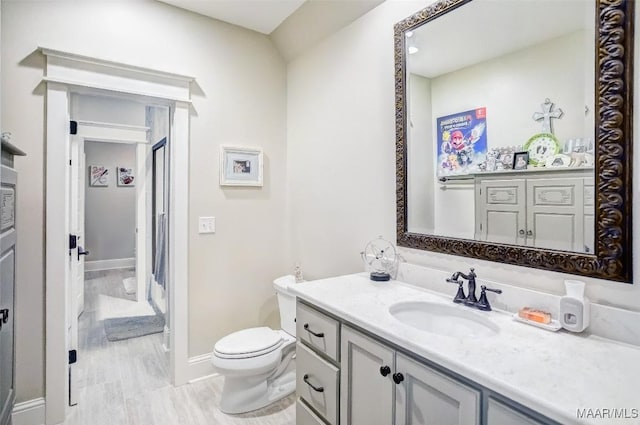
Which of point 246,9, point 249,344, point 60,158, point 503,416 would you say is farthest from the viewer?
point 246,9

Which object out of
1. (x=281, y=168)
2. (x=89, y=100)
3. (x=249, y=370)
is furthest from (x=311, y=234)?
(x=89, y=100)

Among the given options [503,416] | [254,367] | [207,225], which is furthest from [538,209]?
[207,225]

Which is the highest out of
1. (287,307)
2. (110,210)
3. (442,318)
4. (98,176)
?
(98,176)

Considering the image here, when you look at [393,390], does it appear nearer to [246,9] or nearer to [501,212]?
[501,212]

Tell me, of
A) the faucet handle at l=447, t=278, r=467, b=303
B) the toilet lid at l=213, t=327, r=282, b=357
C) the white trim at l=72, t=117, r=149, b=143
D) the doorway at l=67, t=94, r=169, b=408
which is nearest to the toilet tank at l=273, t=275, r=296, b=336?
the toilet lid at l=213, t=327, r=282, b=357

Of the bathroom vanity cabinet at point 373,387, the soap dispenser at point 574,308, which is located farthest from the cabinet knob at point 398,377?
the soap dispenser at point 574,308

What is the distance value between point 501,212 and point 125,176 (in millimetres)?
6683

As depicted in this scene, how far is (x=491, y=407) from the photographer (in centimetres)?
88

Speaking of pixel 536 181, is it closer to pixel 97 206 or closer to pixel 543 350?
pixel 543 350

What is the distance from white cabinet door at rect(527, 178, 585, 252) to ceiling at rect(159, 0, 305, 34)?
1952mm

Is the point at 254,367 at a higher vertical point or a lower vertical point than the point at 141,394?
higher

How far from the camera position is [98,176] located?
6.20 meters

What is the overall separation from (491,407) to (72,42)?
2.71 m

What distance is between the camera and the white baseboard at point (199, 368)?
98.3 inches
